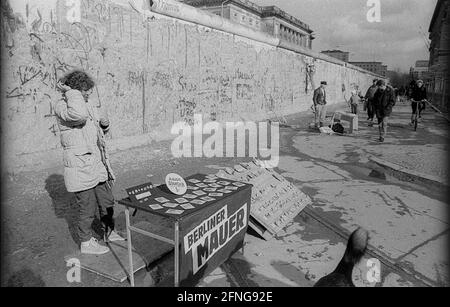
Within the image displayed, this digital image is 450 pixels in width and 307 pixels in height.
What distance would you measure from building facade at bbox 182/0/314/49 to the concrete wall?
177 feet

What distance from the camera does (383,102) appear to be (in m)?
9.86

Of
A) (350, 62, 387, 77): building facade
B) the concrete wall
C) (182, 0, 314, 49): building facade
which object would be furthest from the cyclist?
(350, 62, 387, 77): building facade

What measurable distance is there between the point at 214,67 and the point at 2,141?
23.8 feet

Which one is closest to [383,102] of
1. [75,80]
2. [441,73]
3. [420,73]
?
[75,80]

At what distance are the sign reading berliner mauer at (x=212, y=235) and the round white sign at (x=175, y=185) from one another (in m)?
0.33

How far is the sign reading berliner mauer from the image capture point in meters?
2.61

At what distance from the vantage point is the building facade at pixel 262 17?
70.2m

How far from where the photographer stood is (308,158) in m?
8.06

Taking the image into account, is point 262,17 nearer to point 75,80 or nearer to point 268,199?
point 268,199

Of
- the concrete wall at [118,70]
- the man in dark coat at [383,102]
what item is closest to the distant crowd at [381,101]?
the man in dark coat at [383,102]

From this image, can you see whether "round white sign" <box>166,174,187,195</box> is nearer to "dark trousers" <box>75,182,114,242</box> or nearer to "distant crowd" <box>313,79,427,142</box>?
"dark trousers" <box>75,182,114,242</box>

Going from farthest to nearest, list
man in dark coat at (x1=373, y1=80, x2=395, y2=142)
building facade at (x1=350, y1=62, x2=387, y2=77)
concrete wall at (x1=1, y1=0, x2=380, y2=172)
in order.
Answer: building facade at (x1=350, y1=62, x2=387, y2=77) < man in dark coat at (x1=373, y1=80, x2=395, y2=142) < concrete wall at (x1=1, y1=0, x2=380, y2=172)

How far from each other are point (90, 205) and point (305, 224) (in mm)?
2590
